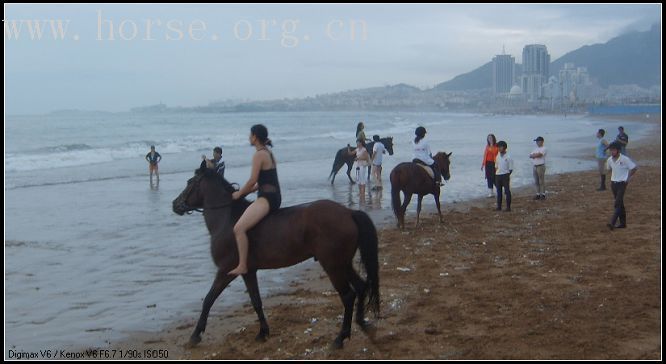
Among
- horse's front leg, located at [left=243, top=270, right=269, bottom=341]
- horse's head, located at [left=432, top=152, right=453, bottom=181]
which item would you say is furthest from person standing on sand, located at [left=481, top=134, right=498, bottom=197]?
horse's front leg, located at [left=243, top=270, right=269, bottom=341]

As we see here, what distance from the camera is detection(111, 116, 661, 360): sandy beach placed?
19.3 ft

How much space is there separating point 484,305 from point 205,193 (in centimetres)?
328

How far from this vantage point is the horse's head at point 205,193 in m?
6.64

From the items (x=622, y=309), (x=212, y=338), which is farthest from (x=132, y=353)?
(x=622, y=309)

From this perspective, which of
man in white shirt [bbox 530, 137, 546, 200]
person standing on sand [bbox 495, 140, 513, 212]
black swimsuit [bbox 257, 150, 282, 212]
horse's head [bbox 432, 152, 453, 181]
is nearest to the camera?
black swimsuit [bbox 257, 150, 282, 212]

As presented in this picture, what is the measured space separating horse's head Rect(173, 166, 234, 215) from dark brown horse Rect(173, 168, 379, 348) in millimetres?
Answer: 95

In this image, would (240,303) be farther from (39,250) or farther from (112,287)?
(39,250)

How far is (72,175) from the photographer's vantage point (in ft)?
83.9

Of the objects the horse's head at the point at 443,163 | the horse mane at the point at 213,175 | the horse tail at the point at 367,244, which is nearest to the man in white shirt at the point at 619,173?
the horse's head at the point at 443,163

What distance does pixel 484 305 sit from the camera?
23.3ft

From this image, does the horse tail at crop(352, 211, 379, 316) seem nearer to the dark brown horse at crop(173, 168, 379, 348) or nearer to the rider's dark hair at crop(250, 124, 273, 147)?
the dark brown horse at crop(173, 168, 379, 348)

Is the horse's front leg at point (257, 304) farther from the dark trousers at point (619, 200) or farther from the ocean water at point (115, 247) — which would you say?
the dark trousers at point (619, 200)

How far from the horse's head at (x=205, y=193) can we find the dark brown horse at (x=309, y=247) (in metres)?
0.10

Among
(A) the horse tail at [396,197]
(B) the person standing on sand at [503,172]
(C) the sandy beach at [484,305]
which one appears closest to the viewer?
(C) the sandy beach at [484,305]
